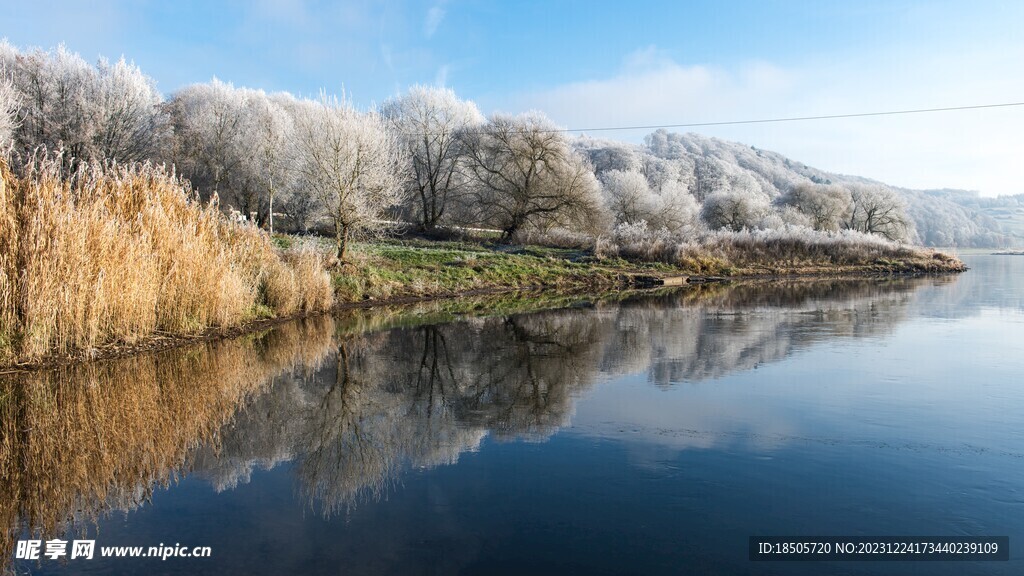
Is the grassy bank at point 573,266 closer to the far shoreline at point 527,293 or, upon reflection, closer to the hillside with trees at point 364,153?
the far shoreline at point 527,293

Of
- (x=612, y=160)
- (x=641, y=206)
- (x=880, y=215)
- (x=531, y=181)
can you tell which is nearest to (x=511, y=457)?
(x=531, y=181)

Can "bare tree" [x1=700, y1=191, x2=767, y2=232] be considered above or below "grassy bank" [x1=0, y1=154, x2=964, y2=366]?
above

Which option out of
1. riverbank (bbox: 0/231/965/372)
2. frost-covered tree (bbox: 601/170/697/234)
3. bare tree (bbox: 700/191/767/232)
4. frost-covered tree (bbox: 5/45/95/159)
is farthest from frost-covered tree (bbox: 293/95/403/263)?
bare tree (bbox: 700/191/767/232)

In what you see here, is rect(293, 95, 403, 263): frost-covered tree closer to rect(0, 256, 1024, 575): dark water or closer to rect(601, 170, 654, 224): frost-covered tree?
rect(0, 256, 1024, 575): dark water

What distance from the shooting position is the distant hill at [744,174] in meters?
102

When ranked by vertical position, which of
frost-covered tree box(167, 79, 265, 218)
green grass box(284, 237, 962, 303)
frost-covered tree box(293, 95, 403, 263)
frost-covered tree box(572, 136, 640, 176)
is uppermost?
frost-covered tree box(572, 136, 640, 176)

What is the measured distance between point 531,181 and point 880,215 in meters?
47.4

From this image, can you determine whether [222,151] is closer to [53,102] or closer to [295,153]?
[53,102]

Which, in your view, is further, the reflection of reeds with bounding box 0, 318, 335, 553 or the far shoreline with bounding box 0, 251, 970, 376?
the far shoreline with bounding box 0, 251, 970, 376

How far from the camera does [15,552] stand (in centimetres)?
430

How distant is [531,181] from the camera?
42.0 m

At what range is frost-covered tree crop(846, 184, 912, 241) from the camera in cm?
6762

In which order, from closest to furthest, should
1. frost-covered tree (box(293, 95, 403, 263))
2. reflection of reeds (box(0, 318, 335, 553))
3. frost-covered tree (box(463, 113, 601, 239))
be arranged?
reflection of reeds (box(0, 318, 335, 553)) → frost-covered tree (box(293, 95, 403, 263)) → frost-covered tree (box(463, 113, 601, 239))

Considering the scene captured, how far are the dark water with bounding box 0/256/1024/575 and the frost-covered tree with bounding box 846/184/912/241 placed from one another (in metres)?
64.1
